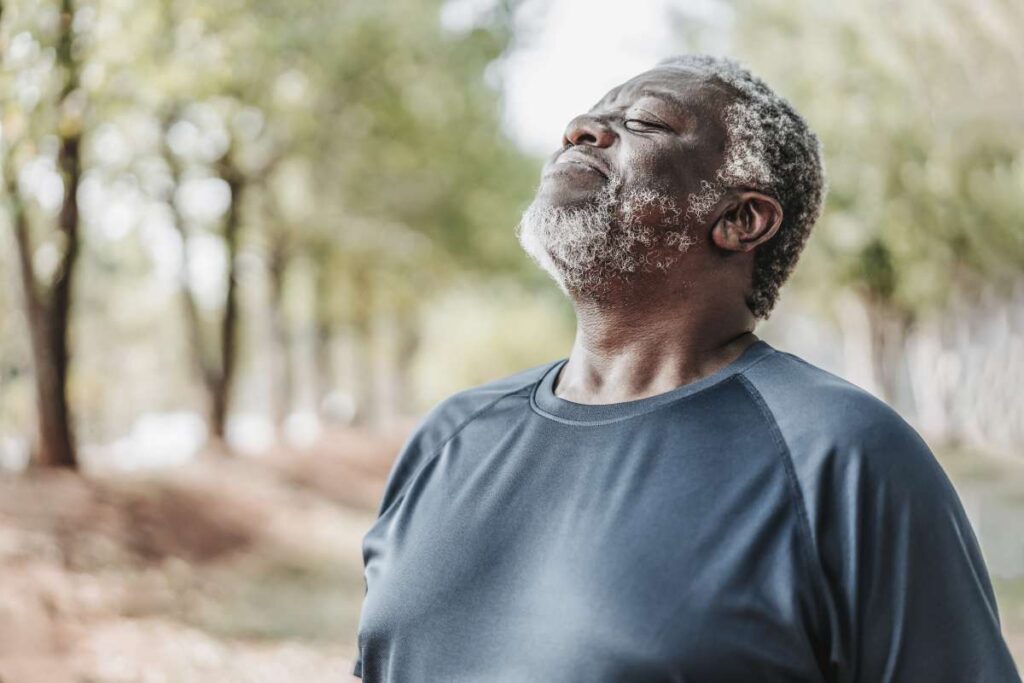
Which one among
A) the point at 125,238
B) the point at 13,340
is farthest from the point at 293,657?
the point at 125,238

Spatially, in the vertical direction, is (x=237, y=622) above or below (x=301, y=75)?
below

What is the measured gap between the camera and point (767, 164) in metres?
1.66

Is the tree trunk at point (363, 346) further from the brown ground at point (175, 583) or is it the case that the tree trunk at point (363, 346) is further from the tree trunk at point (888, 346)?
the tree trunk at point (888, 346)

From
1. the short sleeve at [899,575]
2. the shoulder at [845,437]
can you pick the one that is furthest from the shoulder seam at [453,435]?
the short sleeve at [899,575]

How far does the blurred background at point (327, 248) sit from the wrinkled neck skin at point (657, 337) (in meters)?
2.21

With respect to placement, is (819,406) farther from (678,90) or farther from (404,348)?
(404,348)

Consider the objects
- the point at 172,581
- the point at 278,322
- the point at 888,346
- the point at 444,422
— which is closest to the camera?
the point at 444,422

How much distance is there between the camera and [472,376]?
1259 centimetres

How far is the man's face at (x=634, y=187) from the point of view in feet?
5.34

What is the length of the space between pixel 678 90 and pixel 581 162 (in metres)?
0.20

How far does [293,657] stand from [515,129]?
9493 millimetres

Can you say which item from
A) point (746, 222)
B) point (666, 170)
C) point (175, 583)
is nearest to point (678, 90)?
point (666, 170)

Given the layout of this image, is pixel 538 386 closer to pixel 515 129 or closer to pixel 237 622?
pixel 237 622

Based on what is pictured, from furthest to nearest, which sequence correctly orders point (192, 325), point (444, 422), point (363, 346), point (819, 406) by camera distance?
point (363, 346) < point (192, 325) < point (444, 422) < point (819, 406)
